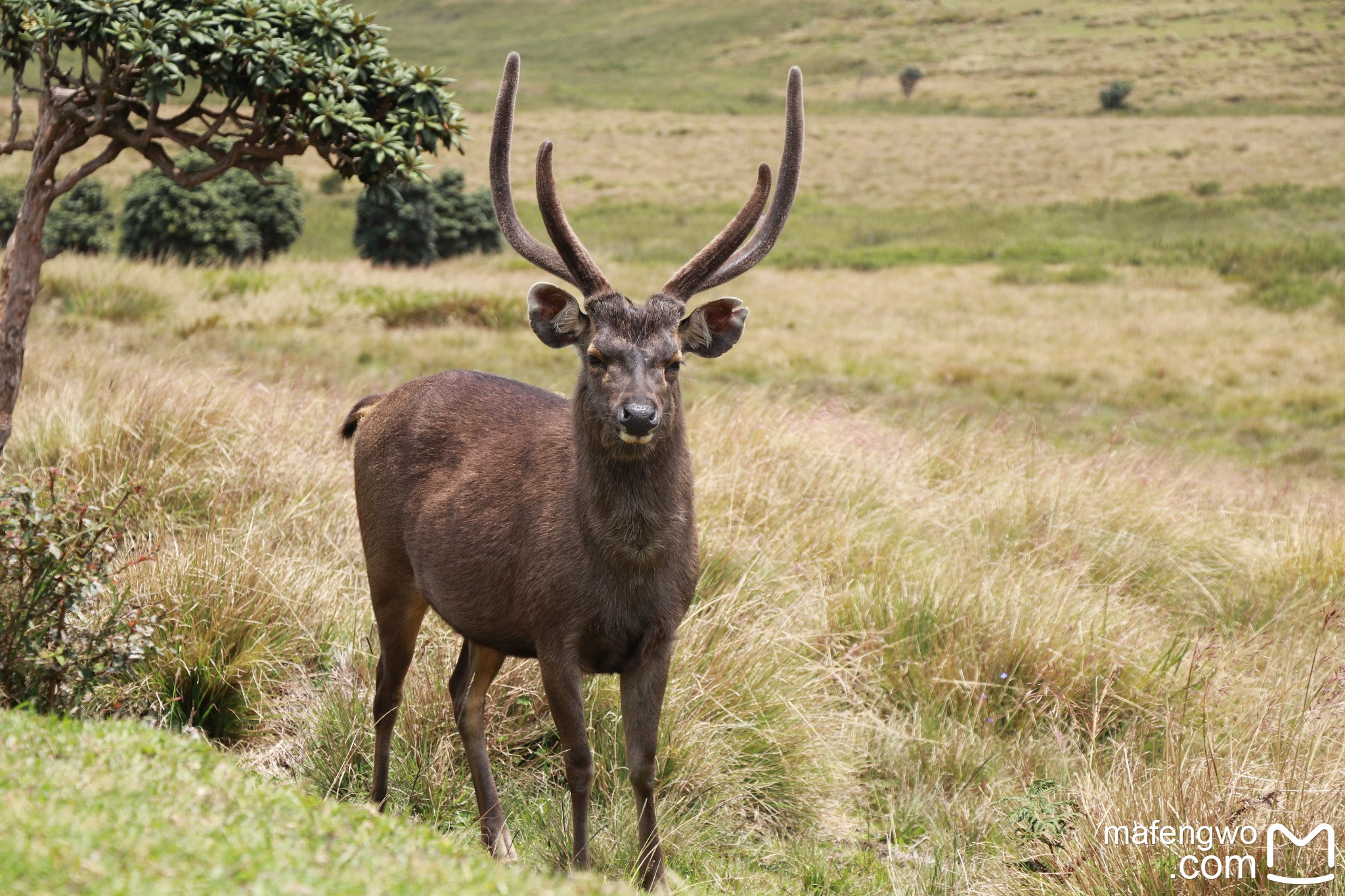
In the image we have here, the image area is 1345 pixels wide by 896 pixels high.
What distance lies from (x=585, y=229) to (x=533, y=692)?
3970 cm

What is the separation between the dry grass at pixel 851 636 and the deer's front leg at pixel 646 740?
194 mm

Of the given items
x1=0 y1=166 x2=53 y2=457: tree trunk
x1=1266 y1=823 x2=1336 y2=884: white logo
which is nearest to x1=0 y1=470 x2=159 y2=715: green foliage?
x1=0 y1=166 x2=53 y2=457: tree trunk

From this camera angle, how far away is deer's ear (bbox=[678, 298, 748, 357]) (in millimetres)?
4250

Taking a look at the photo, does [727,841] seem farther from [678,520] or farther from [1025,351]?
[1025,351]

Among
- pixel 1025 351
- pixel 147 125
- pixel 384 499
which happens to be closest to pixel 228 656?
pixel 384 499

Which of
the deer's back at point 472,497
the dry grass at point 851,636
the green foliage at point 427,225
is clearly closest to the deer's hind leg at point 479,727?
the dry grass at point 851,636

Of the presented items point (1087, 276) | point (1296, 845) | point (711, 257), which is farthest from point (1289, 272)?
point (711, 257)

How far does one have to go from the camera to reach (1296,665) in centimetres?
593

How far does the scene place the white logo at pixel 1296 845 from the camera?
3705mm

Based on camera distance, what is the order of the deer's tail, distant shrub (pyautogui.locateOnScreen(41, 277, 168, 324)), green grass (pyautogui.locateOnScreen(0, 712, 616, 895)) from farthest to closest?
distant shrub (pyautogui.locateOnScreen(41, 277, 168, 324)), the deer's tail, green grass (pyautogui.locateOnScreen(0, 712, 616, 895))

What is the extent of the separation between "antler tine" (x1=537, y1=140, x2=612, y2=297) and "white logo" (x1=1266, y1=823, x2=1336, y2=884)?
2.88 metres

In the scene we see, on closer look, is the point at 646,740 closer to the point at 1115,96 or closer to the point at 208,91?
the point at 208,91

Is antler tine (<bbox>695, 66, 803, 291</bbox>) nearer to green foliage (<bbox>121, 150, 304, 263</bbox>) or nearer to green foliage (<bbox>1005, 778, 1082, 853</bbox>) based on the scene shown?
green foliage (<bbox>1005, 778, 1082, 853</bbox>)

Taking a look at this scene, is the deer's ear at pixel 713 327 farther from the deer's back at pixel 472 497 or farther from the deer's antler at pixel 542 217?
the deer's back at pixel 472 497
